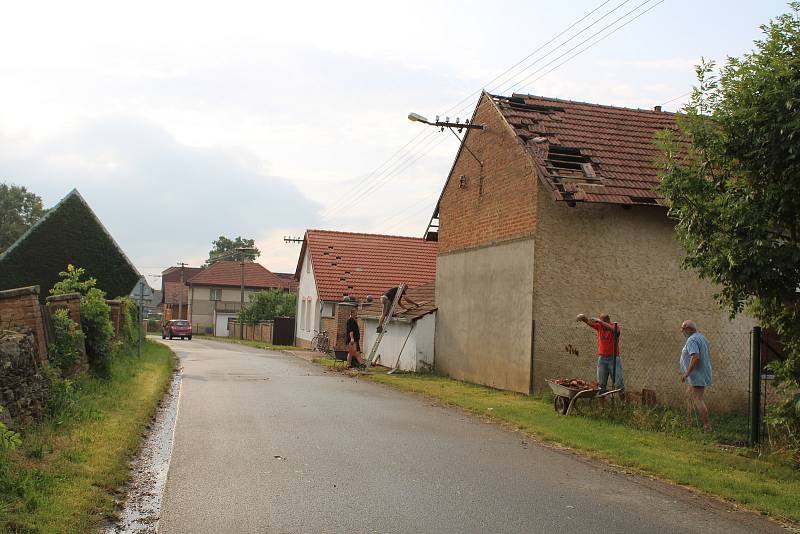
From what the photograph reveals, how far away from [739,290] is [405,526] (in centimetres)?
576

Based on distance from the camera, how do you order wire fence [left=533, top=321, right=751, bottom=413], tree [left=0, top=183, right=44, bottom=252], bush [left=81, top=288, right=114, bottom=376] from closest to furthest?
bush [left=81, top=288, right=114, bottom=376], wire fence [left=533, top=321, right=751, bottom=413], tree [left=0, top=183, right=44, bottom=252]

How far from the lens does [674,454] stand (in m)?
10.1

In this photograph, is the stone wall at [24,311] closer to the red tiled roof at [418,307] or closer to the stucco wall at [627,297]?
the stucco wall at [627,297]

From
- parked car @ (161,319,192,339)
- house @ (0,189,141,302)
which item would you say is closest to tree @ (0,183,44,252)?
parked car @ (161,319,192,339)

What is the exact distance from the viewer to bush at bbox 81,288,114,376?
15898 mm

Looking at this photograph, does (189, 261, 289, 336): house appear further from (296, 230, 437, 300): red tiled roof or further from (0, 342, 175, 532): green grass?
(0, 342, 175, 532): green grass

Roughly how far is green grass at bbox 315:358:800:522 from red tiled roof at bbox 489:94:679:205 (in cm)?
484

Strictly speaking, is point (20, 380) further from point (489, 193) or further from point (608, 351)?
point (489, 193)

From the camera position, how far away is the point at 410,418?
13289 millimetres

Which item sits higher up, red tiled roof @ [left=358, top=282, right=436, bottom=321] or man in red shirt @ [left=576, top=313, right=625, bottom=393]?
red tiled roof @ [left=358, top=282, right=436, bottom=321]

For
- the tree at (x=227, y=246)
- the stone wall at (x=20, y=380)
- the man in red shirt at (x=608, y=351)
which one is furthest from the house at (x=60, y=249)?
the tree at (x=227, y=246)

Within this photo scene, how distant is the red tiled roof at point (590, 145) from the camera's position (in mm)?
17547

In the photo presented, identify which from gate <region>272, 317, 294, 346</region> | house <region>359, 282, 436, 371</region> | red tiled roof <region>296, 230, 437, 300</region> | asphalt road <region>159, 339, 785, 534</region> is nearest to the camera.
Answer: asphalt road <region>159, 339, 785, 534</region>

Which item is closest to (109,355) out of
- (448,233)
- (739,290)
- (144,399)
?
(144,399)
